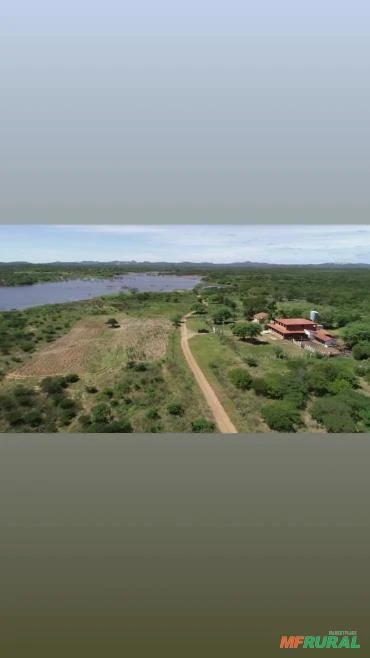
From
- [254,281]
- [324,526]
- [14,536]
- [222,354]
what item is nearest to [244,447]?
[324,526]

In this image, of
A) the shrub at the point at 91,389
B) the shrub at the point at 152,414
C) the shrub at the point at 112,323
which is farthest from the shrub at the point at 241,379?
the shrub at the point at 112,323

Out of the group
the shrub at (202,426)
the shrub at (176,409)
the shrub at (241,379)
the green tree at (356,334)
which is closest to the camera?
the shrub at (202,426)

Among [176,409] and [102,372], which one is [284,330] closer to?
[176,409]

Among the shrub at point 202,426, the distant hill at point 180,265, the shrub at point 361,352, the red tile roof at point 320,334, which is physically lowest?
the shrub at point 202,426

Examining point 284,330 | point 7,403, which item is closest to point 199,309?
point 284,330

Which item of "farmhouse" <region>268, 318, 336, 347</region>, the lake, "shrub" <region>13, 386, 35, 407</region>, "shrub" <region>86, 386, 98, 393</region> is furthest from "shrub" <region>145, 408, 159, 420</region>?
"farmhouse" <region>268, 318, 336, 347</region>

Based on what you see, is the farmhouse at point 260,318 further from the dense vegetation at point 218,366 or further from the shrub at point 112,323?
the shrub at point 112,323

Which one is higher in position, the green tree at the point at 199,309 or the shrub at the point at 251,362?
the green tree at the point at 199,309
